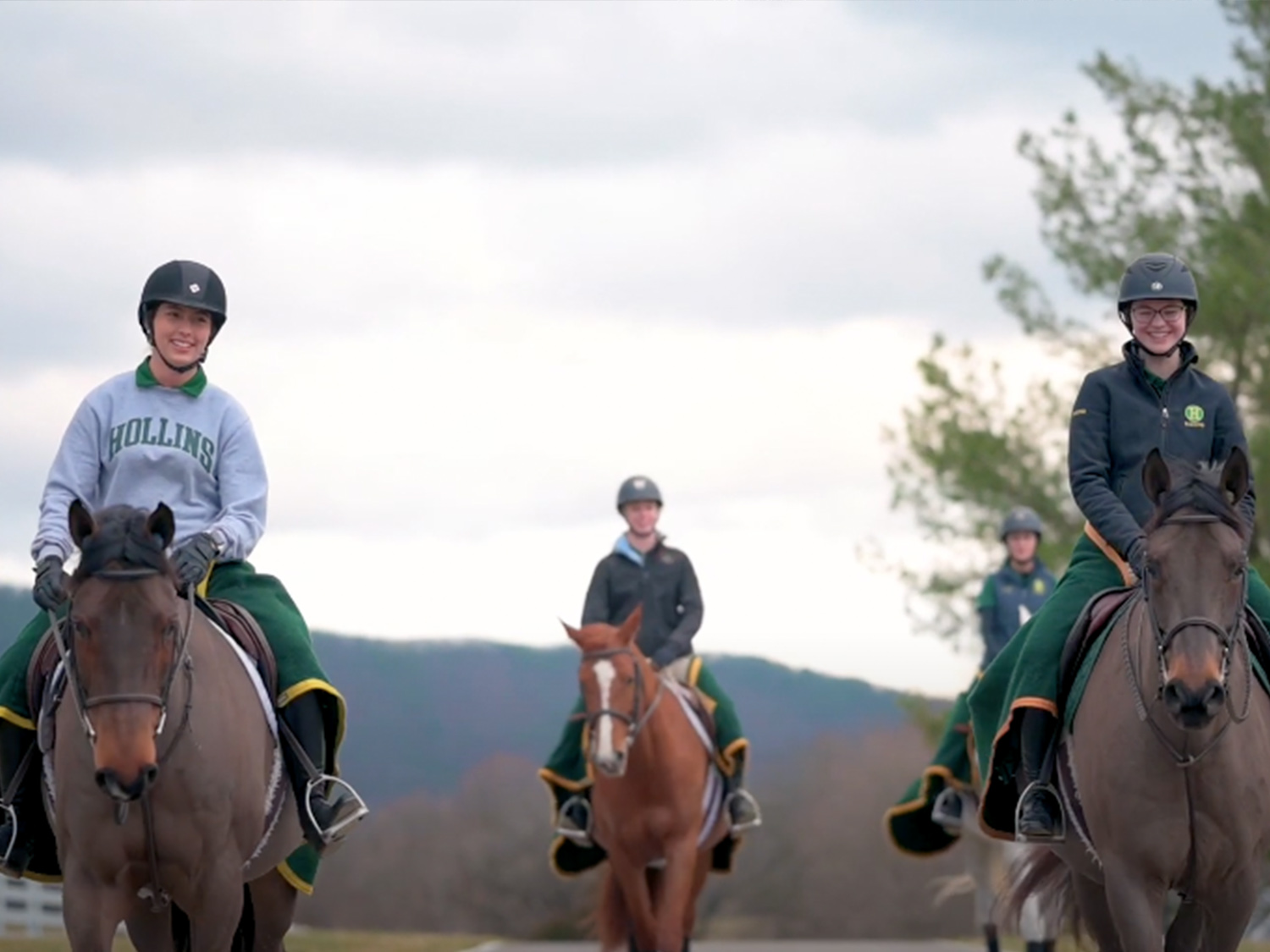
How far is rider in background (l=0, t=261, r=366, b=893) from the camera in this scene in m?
9.76

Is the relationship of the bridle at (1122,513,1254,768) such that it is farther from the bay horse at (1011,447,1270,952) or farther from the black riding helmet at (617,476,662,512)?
the black riding helmet at (617,476,662,512)

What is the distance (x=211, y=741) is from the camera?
9.17 meters

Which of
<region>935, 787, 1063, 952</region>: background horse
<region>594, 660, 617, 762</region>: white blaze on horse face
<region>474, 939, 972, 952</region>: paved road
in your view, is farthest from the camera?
<region>474, 939, 972, 952</region>: paved road

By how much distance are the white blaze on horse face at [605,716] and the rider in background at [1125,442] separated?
5.48 metres

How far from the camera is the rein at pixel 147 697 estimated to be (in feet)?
27.6

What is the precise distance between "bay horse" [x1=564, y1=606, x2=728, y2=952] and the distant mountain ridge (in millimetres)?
17653

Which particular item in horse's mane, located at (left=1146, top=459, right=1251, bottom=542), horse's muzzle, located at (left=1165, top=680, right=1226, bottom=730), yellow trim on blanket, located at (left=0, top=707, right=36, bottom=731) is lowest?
yellow trim on blanket, located at (left=0, top=707, right=36, bottom=731)

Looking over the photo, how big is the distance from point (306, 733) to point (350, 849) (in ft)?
110

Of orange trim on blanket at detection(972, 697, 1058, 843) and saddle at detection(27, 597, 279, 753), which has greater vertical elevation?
saddle at detection(27, 597, 279, 753)

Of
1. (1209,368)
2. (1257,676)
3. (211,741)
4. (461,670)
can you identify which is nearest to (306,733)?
(211,741)

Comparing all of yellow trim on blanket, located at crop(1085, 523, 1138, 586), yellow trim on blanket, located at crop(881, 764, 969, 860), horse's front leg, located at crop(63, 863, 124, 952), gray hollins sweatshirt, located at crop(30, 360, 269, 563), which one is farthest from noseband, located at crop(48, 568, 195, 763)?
yellow trim on blanket, located at crop(881, 764, 969, 860)

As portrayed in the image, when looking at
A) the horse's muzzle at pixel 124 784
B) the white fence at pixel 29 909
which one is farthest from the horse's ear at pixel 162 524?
the white fence at pixel 29 909

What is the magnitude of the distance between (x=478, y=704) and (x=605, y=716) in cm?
2495

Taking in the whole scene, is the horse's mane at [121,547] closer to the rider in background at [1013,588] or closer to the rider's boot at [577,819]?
the rider's boot at [577,819]
